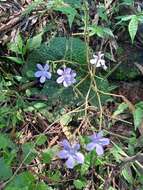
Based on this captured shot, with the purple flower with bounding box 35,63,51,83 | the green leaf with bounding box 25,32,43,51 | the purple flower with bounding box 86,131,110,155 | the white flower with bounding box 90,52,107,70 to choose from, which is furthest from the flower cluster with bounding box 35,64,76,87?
the purple flower with bounding box 86,131,110,155

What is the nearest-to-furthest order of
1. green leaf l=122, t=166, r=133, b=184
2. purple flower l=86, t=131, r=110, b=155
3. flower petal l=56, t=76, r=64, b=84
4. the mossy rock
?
1. purple flower l=86, t=131, r=110, b=155
2. green leaf l=122, t=166, r=133, b=184
3. flower petal l=56, t=76, r=64, b=84
4. the mossy rock

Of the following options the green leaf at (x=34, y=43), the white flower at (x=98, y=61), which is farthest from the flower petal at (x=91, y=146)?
the green leaf at (x=34, y=43)

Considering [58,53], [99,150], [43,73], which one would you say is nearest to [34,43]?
[58,53]

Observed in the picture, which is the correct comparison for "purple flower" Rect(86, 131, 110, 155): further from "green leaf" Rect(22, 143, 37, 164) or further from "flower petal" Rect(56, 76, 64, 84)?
"flower petal" Rect(56, 76, 64, 84)

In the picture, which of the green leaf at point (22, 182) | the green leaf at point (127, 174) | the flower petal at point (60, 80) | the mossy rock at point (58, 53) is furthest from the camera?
the mossy rock at point (58, 53)

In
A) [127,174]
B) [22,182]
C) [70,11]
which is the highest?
[70,11]

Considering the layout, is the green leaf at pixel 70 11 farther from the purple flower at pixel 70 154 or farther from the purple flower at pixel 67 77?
the purple flower at pixel 70 154

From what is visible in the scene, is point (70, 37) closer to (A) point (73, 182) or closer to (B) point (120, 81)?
(B) point (120, 81)

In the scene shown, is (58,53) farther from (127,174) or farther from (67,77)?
(127,174)

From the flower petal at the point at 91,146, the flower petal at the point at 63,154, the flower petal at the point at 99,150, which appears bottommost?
the flower petal at the point at 99,150

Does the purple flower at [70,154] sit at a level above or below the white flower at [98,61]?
below

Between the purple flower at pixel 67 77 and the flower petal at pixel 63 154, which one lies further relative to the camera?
the purple flower at pixel 67 77

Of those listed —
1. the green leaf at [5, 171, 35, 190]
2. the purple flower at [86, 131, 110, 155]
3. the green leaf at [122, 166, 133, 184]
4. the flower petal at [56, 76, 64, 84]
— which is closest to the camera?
the green leaf at [5, 171, 35, 190]

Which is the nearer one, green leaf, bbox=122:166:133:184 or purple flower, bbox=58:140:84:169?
purple flower, bbox=58:140:84:169
